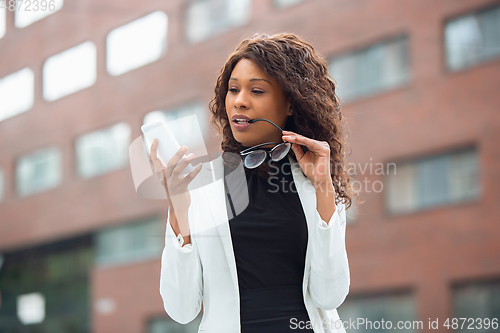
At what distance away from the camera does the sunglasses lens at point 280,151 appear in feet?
6.32

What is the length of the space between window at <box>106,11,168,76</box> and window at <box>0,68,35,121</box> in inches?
163

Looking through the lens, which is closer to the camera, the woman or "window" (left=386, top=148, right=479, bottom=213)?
the woman

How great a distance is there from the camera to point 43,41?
69.5 feet

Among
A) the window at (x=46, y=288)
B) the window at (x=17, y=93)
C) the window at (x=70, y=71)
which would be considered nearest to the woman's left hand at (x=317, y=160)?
the window at (x=70, y=71)

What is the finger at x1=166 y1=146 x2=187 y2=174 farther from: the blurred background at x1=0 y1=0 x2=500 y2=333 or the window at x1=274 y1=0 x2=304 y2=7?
the window at x1=274 y1=0 x2=304 y2=7

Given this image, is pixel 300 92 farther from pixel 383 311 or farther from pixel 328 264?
pixel 383 311

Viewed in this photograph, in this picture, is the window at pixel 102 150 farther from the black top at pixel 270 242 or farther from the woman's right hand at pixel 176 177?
the woman's right hand at pixel 176 177

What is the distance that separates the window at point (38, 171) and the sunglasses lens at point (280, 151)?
64.6ft

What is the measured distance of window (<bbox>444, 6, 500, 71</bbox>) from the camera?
1226 cm

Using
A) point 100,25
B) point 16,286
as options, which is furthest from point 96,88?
point 16,286

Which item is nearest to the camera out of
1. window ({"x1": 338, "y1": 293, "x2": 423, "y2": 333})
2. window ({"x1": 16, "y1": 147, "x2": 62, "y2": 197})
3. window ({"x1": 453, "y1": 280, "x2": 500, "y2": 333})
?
window ({"x1": 453, "y1": 280, "x2": 500, "y2": 333})

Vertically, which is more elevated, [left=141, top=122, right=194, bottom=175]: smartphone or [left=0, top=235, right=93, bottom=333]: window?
[left=0, top=235, right=93, bottom=333]: window

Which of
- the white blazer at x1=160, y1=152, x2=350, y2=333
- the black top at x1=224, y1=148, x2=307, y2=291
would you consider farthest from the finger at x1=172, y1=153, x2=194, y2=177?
the black top at x1=224, y1=148, x2=307, y2=291

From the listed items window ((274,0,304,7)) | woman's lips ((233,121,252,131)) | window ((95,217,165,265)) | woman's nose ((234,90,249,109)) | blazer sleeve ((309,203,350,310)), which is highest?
window ((274,0,304,7))
